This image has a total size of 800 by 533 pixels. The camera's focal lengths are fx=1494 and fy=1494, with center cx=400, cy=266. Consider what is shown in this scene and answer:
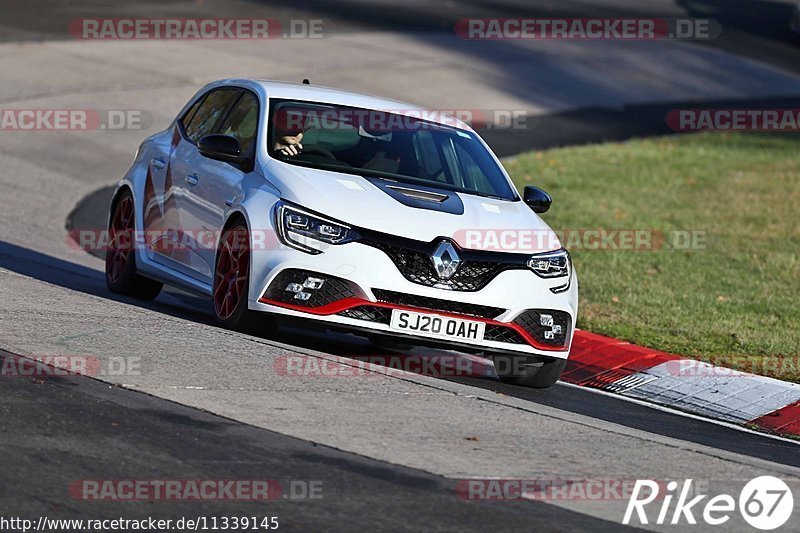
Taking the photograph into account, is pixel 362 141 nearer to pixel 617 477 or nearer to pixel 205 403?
pixel 205 403

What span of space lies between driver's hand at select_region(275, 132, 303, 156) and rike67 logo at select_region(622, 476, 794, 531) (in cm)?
373

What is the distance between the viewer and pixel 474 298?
877cm

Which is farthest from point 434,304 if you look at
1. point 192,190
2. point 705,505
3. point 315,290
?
point 705,505

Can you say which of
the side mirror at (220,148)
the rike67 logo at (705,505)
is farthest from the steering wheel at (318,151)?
the rike67 logo at (705,505)

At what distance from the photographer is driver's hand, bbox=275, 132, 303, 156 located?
31.4ft

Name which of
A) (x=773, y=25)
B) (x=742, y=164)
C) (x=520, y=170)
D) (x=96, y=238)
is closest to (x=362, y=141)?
(x=96, y=238)

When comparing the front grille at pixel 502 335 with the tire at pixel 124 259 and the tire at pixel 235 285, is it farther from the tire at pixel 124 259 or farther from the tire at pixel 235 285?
the tire at pixel 124 259

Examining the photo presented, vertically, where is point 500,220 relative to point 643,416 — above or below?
above

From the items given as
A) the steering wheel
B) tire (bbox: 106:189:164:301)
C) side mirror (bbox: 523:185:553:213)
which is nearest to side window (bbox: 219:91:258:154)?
the steering wheel

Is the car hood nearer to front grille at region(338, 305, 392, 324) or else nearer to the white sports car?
the white sports car

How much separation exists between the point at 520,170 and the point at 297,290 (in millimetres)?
11184

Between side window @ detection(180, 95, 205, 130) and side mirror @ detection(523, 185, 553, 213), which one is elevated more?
side window @ detection(180, 95, 205, 130)

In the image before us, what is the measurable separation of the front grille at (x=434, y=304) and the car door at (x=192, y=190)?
56.9 inches

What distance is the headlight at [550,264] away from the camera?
9.09 meters
